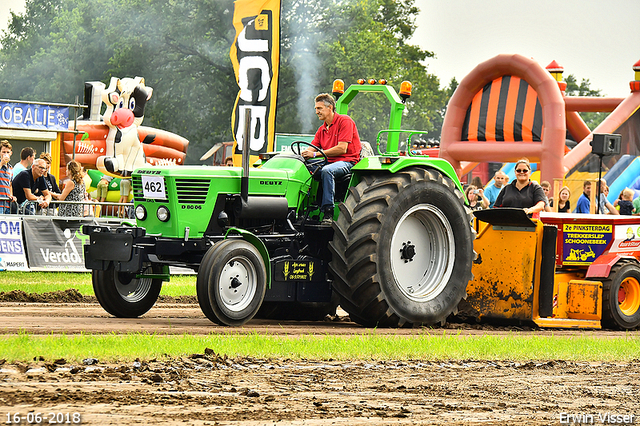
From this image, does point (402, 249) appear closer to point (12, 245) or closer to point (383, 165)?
point (383, 165)

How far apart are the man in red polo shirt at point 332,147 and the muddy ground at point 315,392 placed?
2779mm

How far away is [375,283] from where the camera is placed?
30.7 feet

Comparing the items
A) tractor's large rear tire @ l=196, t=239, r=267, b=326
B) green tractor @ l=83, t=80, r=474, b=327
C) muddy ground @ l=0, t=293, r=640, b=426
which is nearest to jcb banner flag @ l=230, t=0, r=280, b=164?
green tractor @ l=83, t=80, r=474, b=327

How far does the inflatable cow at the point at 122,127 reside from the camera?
25938 mm

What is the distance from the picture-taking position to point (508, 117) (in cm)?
2444

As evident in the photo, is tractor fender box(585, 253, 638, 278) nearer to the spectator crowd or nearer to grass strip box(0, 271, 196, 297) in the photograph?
the spectator crowd

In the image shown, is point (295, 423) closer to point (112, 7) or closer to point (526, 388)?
point (526, 388)

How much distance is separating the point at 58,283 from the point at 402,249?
623 cm

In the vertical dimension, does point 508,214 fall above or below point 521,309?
above

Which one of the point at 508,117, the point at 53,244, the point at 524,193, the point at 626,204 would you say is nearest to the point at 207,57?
the point at 508,117

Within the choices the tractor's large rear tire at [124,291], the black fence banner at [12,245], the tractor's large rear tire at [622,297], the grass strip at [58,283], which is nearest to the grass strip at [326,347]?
the tractor's large rear tire at [622,297]

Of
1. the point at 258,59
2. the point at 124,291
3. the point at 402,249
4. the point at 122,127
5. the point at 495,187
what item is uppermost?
the point at 258,59

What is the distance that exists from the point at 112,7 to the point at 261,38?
3199 centimetres

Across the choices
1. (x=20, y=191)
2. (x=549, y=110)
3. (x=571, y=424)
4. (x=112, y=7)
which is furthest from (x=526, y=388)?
(x=112, y=7)
